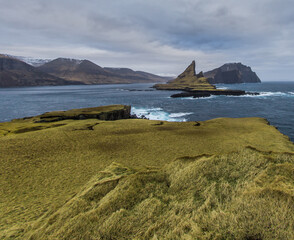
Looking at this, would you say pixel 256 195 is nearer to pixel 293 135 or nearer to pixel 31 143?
pixel 31 143

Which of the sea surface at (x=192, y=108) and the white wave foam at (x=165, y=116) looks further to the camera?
the sea surface at (x=192, y=108)

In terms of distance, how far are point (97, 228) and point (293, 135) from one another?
43.7 meters

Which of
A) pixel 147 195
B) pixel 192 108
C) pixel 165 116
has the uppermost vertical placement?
pixel 147 195

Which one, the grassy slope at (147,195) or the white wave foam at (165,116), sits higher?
the grassy slope at (147,195)

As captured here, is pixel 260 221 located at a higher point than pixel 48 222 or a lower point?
higher

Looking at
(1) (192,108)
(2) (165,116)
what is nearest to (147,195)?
(2) (165,116)

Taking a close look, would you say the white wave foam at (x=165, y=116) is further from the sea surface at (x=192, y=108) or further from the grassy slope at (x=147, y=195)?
the grassy slope at (x=147, y=195)

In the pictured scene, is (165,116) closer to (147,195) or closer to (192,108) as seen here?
(192,108)

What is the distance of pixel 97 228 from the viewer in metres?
5.36

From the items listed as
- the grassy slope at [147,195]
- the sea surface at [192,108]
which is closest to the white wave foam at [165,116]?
the sea surface at [192,108]

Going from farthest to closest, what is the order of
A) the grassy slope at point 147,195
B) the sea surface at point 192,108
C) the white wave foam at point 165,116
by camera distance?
the sea surface at point 192,108
the white wave foam at point 165,116
the grassy slope at point 147,195

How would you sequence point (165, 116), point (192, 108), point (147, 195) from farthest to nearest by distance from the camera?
1. point (192, 108)
2. point (165, 116)
3. point (147, 195)

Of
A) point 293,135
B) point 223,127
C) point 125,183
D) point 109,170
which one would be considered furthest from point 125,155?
point 293,135

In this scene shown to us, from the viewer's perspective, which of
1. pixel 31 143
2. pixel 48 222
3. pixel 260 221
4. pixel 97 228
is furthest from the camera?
pixel 31 143
